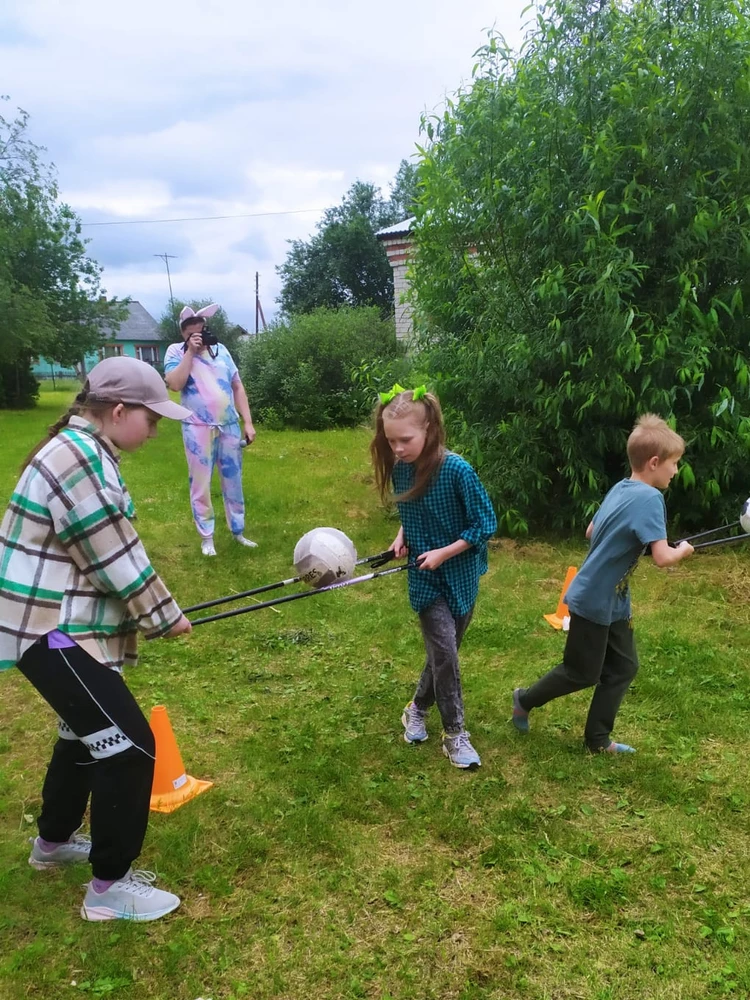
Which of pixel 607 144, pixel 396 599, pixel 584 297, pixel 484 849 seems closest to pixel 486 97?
pixel 607 144

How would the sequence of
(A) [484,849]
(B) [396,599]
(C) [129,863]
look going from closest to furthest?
(C) [129,863], (A) [484,849], (B) [396,599]

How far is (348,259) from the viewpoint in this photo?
3878 cm

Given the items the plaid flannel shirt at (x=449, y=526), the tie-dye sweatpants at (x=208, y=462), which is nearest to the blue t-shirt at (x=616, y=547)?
the plaid flannel shirt at (x=449, y=526)

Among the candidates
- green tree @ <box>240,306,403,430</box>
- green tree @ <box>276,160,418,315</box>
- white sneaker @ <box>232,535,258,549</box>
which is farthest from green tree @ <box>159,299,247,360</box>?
white sneaker @ <box>232,535,258,549</box>

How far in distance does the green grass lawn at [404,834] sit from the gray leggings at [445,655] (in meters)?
0.28

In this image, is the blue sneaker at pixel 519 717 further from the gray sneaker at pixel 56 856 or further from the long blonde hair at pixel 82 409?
the long blonde hair at pixel 82 409

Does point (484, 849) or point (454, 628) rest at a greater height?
point (454, 628)

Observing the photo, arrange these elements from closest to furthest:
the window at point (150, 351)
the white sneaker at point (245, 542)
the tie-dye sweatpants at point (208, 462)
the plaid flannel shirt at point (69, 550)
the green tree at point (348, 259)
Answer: the plaid flannel shirt at point (69, 550), the tie-dye sweatpants at point (208, 462), the white sneaker at point (245, 542), the green tree at point (348, 259), the window at point (150, 351)

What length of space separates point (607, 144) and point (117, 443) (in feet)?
18.7

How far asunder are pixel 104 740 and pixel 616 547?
2.23 m

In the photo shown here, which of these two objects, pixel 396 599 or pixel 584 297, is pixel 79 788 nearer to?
pixel 396 599

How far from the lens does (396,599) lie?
591 centimetres

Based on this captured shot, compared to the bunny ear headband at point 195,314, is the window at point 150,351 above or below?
above

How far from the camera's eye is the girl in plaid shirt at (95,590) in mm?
2244
